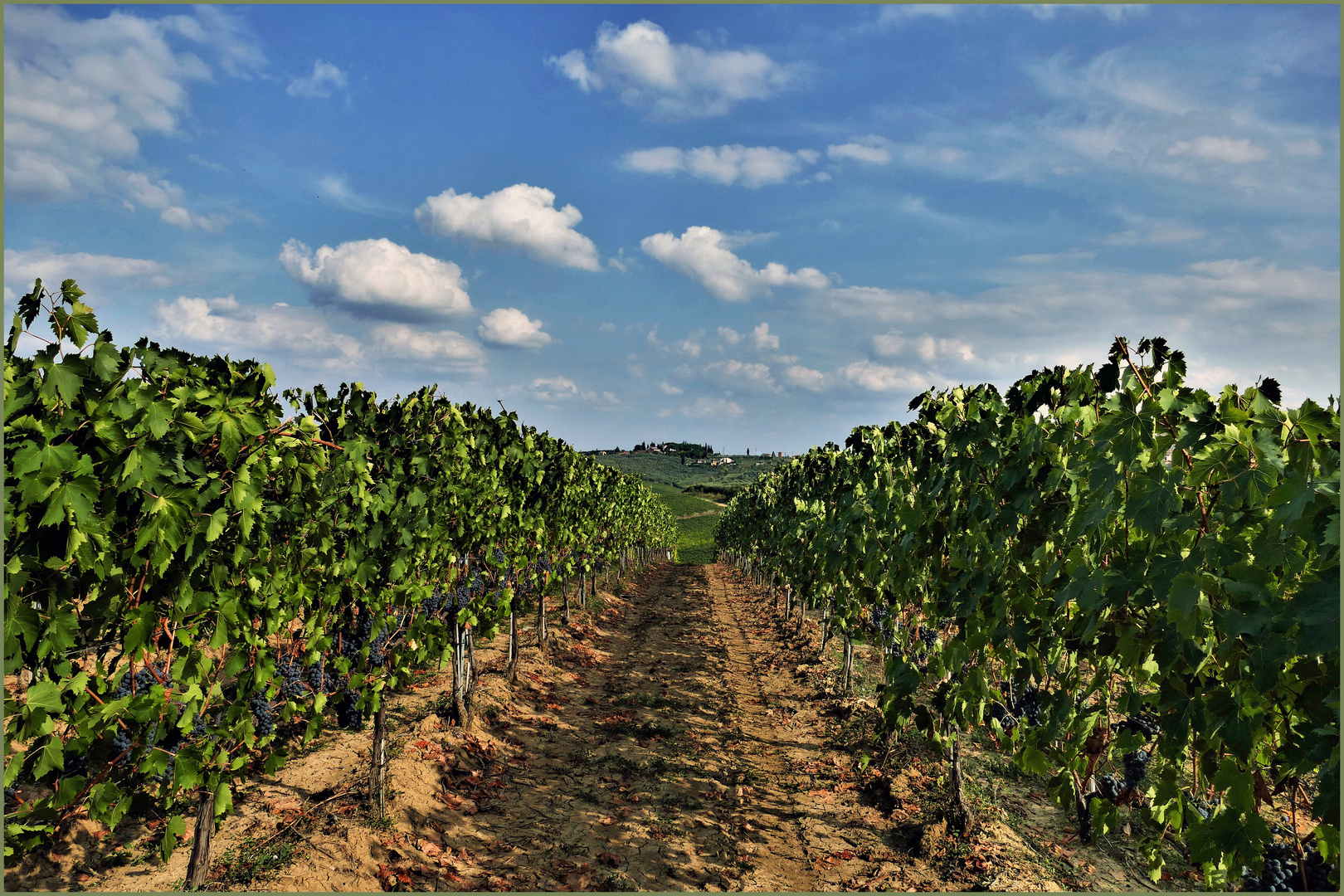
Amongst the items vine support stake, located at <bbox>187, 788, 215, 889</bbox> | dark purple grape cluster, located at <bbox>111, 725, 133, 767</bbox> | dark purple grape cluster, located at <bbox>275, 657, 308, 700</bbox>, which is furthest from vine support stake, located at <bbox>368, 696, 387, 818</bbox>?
dark purple grape cluster, located at <bbox>111, 725, 133, 767</bbox>

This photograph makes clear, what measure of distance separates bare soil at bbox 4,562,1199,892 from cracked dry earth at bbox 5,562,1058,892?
2 cm

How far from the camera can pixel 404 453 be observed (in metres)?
7.59

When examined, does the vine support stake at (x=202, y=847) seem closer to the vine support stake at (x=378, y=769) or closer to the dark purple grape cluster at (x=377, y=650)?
the vine support stake at (x=378, y=769)

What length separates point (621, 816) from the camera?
7.01 meters

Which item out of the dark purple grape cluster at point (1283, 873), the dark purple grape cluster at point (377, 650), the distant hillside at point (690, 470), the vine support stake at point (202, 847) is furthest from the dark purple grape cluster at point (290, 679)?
the distant hillside at point (690, 470)

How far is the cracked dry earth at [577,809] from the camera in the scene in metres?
5.70

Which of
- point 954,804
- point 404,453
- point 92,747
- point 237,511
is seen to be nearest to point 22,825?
point 92,747

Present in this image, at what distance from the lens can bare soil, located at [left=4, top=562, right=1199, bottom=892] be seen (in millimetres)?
5668

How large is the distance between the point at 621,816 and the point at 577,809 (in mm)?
549

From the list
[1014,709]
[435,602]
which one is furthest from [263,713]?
[1014,709]

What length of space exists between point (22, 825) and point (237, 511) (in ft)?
6.13

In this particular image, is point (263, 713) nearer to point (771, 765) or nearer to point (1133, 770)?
point (771, 765)

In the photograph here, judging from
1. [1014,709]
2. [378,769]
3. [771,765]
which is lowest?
[771,765]

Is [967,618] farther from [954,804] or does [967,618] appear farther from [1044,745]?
[954,804]
